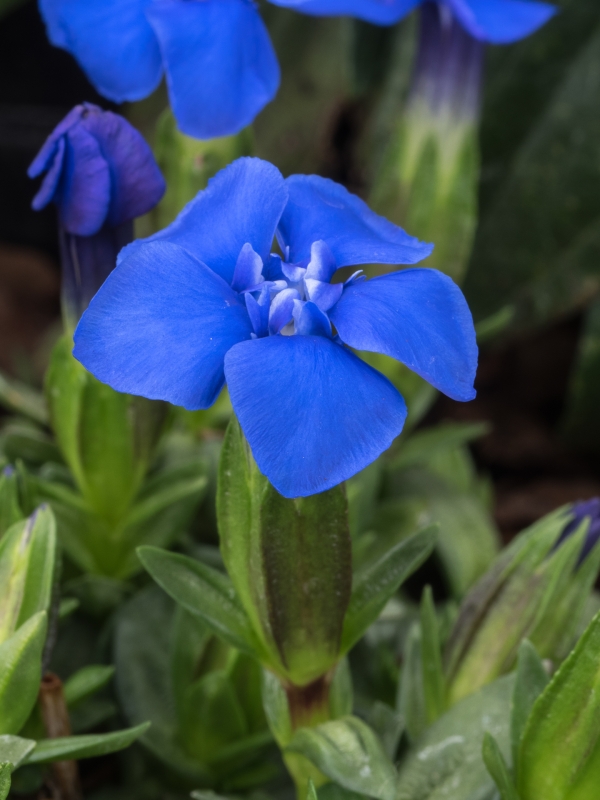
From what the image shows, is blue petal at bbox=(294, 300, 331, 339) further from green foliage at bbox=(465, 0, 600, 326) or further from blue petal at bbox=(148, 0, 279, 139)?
green foliage at bbox=(465, 0, 600, 326)

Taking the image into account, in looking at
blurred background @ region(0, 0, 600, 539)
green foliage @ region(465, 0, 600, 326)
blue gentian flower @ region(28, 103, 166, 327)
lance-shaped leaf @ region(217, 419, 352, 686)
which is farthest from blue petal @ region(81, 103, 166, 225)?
green foliage @ region(465, 0, 600, 326)

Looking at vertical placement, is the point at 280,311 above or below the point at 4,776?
above

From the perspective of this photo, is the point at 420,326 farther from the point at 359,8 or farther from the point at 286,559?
the point at 359,8

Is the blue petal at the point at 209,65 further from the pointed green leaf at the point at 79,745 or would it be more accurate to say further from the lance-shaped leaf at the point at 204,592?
the pointed green leaf at the point at 79,745

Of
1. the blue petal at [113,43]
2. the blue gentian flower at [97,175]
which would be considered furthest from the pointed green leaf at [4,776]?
the blue petal at [113,43]

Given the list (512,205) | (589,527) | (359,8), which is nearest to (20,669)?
(589,527)

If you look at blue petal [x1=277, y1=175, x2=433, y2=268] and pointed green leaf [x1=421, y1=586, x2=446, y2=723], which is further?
pointed green leaf [x1=421, y1=586, x2=446, y2=723]

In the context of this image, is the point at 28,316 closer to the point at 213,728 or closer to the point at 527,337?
the point at 527,337
